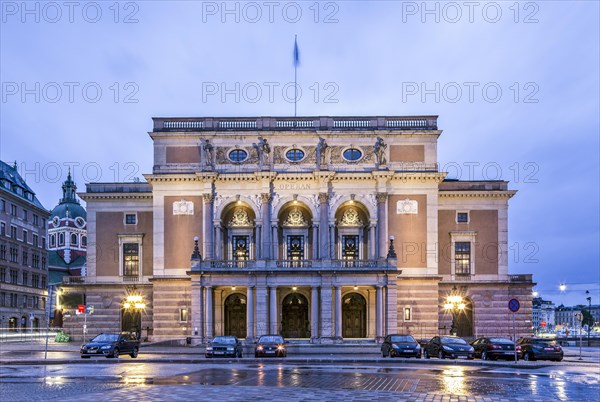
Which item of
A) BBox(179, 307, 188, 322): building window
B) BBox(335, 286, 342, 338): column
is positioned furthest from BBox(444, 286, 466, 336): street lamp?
BBox(179, 307, 188, 322): building window

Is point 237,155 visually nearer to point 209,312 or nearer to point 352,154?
point 352,154

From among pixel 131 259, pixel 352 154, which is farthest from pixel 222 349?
pixel 131 259

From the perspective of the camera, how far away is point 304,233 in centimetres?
6375

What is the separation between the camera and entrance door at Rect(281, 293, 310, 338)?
63.4 meters

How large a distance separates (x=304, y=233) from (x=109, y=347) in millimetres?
26189

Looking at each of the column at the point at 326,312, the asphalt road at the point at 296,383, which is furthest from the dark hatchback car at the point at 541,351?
the column at the point at 326,312

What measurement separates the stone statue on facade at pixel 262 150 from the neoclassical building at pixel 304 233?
0.11 metres

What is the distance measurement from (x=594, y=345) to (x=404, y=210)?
25.1 meters

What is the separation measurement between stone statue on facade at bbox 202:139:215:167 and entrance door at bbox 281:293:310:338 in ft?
42.0

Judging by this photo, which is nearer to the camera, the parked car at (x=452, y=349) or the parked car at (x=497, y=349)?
the parked car at (x=497, y=349)

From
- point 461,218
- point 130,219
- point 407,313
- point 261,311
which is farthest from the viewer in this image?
point 130,219

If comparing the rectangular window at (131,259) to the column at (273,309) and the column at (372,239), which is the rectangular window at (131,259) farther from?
the column at (372,239)

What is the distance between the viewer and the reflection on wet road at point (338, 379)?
21859 millimetres

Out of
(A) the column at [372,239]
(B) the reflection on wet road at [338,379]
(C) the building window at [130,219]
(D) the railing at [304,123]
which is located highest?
(D) the railing at [304,123]
